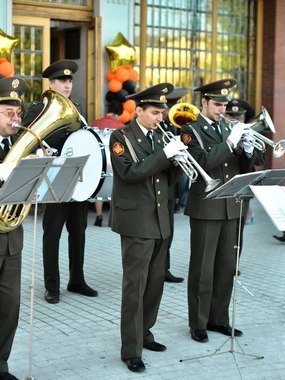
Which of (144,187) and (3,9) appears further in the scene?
(3,9)

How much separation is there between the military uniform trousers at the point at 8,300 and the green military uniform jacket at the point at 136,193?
0.86 meters

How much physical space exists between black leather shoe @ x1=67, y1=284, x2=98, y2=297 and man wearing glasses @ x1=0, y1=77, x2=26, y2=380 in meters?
2.37

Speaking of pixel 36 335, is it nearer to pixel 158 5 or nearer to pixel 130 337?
pixel 130 337

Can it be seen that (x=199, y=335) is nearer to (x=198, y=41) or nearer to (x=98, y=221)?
(x=98, y=221)

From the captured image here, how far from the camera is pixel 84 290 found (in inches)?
296

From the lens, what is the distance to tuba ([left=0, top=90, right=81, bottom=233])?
4875 millimetres

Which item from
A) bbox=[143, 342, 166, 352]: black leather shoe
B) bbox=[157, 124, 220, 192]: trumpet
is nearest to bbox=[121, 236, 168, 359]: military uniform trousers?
bbox=[143, 342, 166, 352]: black leather shoe

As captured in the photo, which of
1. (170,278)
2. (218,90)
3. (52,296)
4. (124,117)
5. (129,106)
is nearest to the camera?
(218,90)

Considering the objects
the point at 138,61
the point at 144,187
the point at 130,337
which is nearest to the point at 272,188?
the point at 144,187

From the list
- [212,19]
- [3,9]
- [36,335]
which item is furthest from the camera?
[212,19]

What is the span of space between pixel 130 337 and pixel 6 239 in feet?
3.92

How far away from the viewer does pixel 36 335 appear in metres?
6.25

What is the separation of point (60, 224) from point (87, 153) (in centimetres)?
75

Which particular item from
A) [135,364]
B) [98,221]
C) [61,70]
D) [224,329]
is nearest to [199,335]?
[224,329]
